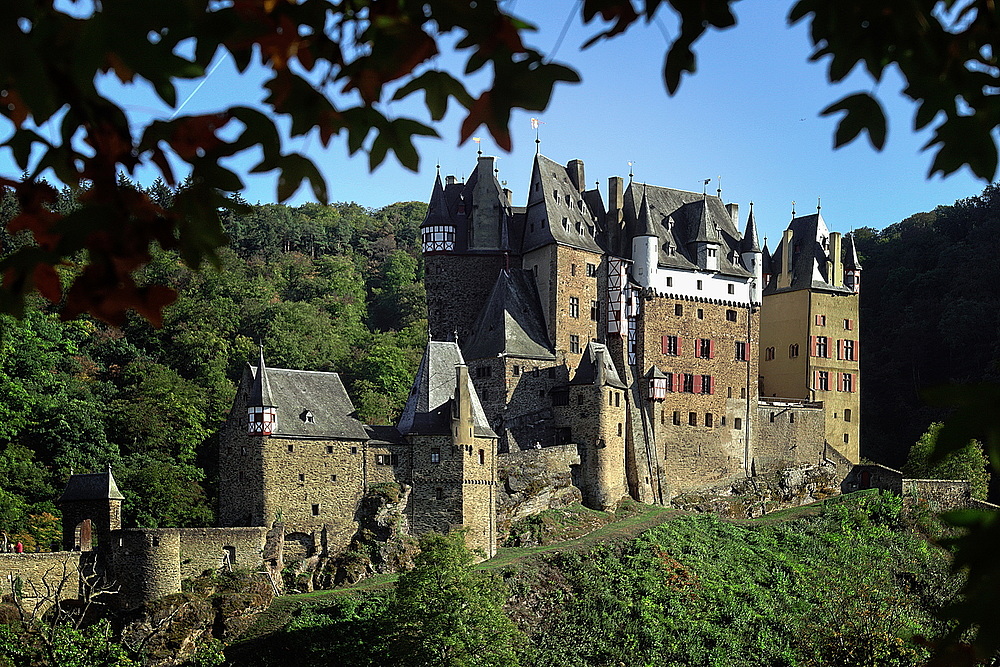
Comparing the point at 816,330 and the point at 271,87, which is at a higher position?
the point at 816,330

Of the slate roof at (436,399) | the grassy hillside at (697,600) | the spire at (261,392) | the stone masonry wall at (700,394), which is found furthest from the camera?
the stone masonry wall at (700,394)


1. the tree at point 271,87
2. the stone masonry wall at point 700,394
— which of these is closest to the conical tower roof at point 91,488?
the stone masonry wall at point 700,394

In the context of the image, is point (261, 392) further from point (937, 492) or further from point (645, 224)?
point (937, 492)

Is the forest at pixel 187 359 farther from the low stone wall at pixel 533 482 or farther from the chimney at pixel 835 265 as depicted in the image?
the chimney at pixel 835 265

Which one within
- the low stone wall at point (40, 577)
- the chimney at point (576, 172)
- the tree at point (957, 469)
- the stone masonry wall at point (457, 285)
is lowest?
the low stone wall at point (40, 577)

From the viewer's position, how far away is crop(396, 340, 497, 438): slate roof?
1625 inches

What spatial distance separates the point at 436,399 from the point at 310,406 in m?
4.27

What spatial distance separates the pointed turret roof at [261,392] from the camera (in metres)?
39.2

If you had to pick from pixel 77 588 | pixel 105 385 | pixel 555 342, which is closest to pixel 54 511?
pixel 77 588

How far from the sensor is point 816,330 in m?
55.1

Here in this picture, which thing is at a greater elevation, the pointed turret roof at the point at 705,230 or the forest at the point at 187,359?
the pointed turret roof at the point at 705,230

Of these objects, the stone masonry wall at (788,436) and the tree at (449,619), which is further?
the stone masonry wall at (788,436)

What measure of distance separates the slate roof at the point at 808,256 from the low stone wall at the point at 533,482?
54.1 feet

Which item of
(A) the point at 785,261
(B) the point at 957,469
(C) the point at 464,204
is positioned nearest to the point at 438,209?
(C) the point at 464,204
